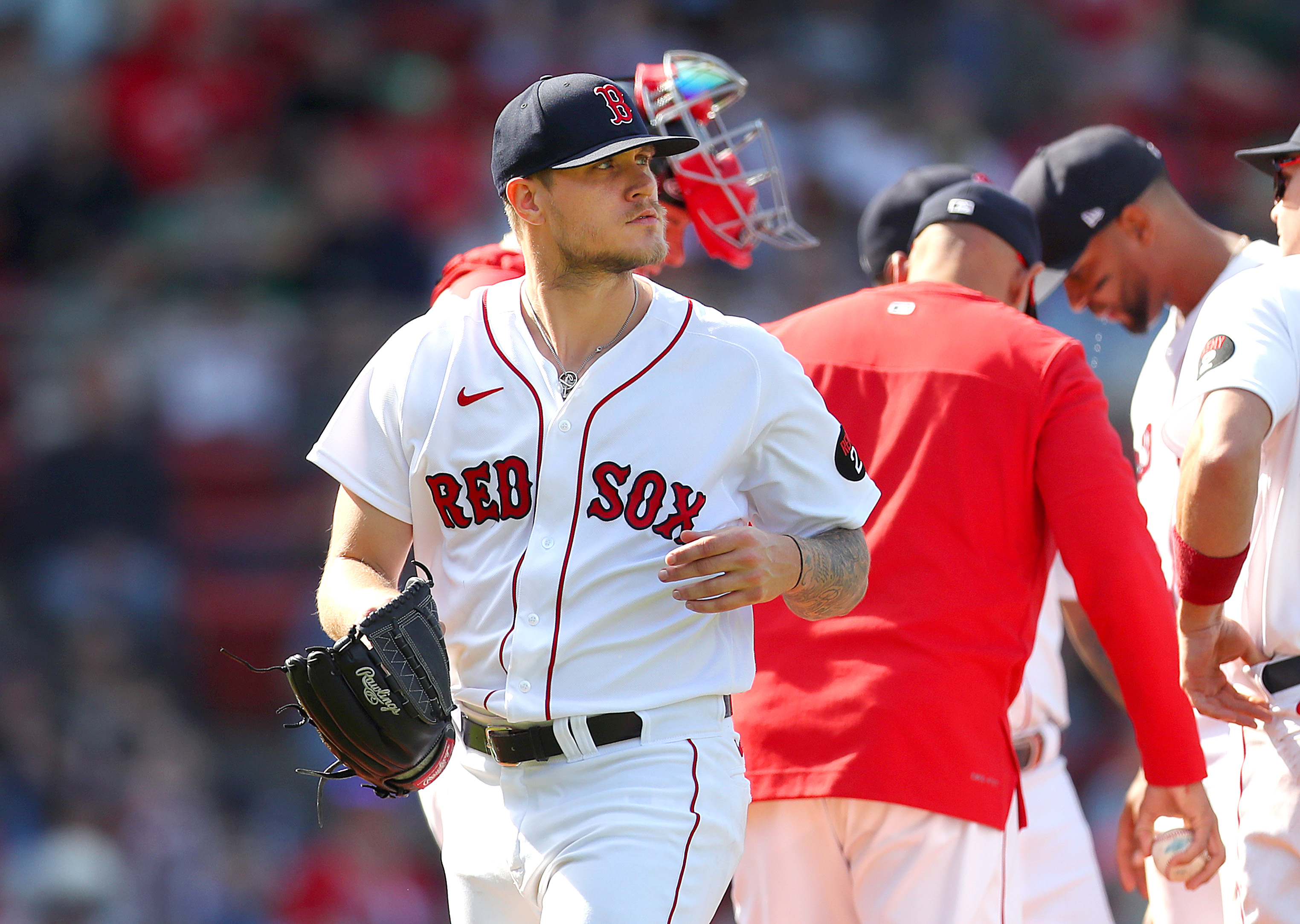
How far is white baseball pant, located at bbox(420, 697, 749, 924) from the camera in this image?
2621 millimetres

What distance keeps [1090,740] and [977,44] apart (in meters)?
5.07

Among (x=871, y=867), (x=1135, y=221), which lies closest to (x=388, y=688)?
(x=871, y=867)

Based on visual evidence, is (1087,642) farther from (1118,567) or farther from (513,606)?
(513,606)

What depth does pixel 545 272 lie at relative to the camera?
294 centimetres

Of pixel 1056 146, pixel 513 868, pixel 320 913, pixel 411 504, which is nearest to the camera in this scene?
pixel 513 868

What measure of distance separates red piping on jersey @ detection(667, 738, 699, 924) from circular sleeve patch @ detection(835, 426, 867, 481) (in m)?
0.56

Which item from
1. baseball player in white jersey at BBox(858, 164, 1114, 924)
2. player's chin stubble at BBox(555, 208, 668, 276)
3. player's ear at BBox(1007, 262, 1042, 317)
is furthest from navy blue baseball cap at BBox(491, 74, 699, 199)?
baseball player in white jersey at BBox(858, 164, 1114, 924)

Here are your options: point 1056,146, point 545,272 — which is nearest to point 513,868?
point 545,272

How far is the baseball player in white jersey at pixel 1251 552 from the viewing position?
10.5 ft

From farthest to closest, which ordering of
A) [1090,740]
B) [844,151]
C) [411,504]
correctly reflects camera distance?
1. [844,151]
2. [1090,740]
3. [411,504]

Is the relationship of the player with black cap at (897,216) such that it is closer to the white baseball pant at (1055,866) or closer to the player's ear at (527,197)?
the white baseball pant at (1055,866)

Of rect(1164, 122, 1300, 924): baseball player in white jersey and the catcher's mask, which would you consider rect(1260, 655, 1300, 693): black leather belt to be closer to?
rect(1164, 122, 1300, 924): baseball player in white jersey

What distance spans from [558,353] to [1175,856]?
1732 millimetres

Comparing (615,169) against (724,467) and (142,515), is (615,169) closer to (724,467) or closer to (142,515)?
(724,467)
